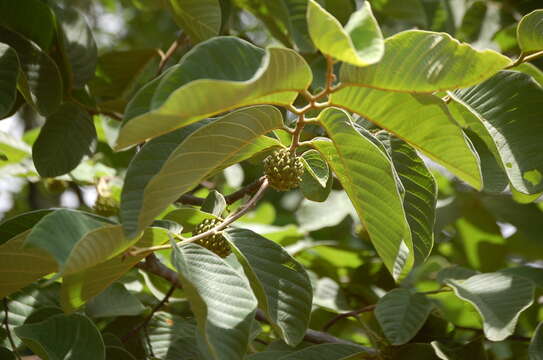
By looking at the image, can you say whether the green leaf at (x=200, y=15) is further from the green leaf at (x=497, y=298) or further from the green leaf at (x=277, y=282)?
the green leaf at (x=497, y=298)

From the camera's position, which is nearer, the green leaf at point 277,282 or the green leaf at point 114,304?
the green leaf at point 277,282

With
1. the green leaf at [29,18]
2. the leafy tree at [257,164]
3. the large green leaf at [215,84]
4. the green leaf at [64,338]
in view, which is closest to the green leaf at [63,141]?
the leafy tree at [257,164]

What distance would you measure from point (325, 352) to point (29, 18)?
31.6 inches

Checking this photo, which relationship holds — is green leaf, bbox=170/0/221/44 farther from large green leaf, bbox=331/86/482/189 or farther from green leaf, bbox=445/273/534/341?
green leaf, bbox=445/273/534/341

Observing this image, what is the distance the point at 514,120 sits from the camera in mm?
988

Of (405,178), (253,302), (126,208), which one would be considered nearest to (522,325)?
(405,178)

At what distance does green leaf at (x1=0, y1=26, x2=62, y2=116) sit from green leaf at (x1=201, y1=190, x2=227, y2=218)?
0.42 metres

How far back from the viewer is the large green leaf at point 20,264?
32.3 inches

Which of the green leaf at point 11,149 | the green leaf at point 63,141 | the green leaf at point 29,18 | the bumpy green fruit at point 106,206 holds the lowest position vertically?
the bumpy green fruit at point 106,206

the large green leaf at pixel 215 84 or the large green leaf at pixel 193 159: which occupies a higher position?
the large green leaf at pixel 215 84

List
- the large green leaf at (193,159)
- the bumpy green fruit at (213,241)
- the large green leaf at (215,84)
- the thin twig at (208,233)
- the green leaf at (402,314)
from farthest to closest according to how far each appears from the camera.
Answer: the green leaf at (402,314) → the bumpy green fruit at (213,241) → the thin twig at (208,233) → the large green leaf at (193,159) → the large green leaf at (215,84)

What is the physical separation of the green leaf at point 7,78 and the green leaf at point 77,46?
0.24 m

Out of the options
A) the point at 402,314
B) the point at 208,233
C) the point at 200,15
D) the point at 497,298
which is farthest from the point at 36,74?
the point at 497,298

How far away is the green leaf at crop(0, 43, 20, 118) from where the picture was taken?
1.08m
